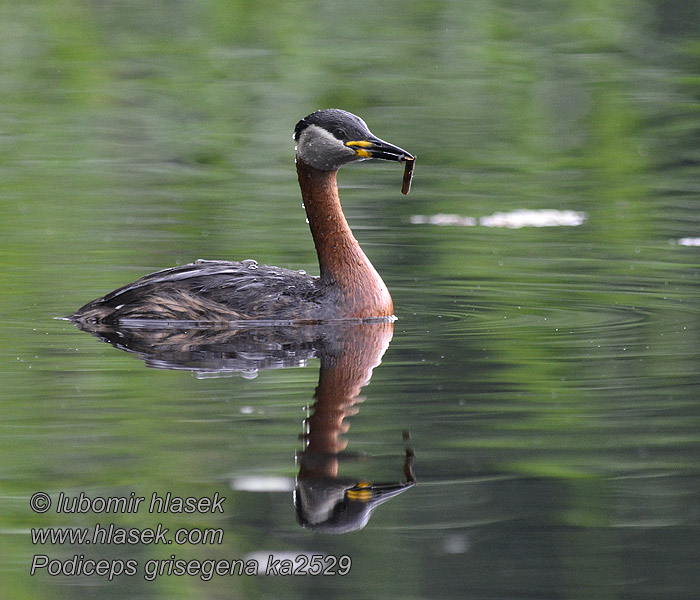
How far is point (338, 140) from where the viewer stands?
8828mm

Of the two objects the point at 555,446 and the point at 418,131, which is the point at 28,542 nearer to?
the point at 555,446

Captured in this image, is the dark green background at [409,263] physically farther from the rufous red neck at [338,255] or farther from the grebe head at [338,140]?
the grebe head at [338,140]

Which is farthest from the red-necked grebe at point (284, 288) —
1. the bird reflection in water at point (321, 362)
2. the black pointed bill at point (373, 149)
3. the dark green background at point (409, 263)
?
the dark green background at point (409, 263)

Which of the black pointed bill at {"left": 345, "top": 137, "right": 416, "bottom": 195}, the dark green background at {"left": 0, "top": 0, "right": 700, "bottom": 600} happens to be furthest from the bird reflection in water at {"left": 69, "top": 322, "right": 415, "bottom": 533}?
the black pointed bill at {"left": 345, "top": 137, "right": 416, "bottom": 195}

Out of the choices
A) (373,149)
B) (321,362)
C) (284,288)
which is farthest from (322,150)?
(321,362)

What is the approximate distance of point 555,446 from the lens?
18.5ft

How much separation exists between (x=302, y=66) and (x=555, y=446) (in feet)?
49.7

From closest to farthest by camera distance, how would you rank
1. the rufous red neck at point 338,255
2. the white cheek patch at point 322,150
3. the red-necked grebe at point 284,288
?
the red-necked grebe at point 284,288 → the rufous red neck at point 338,255 → the white cheek patch at point 322,150

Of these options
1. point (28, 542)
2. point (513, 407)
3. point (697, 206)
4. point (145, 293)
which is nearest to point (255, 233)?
point (145, 293)

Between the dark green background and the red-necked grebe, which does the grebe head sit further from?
the dark green background

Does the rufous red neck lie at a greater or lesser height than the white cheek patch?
lesser

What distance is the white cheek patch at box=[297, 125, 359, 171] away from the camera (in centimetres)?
883

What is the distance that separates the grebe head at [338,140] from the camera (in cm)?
874

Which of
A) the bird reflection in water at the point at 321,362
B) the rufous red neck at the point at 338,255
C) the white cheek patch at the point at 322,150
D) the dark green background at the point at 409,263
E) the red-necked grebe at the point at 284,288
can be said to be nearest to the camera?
the dark green background at the point at 409,263
